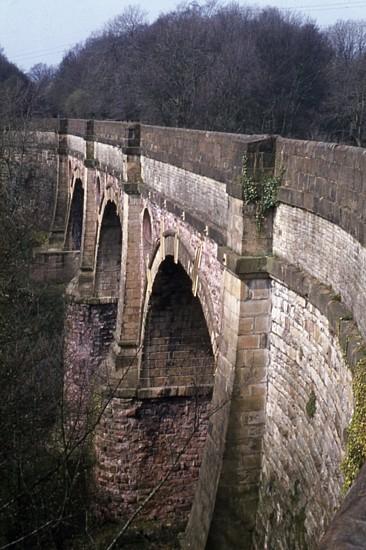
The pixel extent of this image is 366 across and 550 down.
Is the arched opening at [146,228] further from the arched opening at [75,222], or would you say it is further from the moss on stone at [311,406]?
the arched opening at [75,222]

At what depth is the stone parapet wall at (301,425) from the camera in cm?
590

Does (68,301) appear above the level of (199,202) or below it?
below

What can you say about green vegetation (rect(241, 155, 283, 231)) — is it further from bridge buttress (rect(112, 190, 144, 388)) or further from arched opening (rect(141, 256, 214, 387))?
bridge buttress (rect(112, 190, 144, 388))

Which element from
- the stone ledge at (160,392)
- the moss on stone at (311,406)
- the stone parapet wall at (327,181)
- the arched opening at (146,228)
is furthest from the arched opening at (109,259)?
the moss on stone at (311,406)

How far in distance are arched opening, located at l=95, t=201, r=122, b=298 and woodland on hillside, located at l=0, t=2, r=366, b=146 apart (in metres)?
19.3

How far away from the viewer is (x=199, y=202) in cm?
987

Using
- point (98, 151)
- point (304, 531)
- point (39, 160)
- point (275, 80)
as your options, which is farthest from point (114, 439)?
point (275, 80)

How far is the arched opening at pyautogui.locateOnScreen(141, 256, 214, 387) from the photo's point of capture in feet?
43.5

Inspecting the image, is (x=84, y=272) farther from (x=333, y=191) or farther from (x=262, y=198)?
(x=333, y=191)

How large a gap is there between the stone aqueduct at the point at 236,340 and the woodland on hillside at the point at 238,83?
79.8 feet

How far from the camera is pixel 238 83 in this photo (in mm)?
40094

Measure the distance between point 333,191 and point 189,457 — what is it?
342 inches

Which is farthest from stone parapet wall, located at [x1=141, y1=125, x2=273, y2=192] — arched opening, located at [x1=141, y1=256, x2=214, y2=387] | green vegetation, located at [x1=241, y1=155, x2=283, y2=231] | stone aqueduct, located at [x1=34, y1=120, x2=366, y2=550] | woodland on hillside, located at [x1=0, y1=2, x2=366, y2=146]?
woodland on hillside, located at [x1=0, y1=2, x2=366, y2=146]

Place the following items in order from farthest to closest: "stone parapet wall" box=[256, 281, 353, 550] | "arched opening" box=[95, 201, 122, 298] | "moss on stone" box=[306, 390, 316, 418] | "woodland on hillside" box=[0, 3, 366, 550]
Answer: "arched opening" box=[95, 201, 122, 298] → "woodland on hillside" box=[0, 3, 366, 550] → "moss on stone" box=[306, 390, 316, 418] → "stone parapet wall" box=[256, 281, 353, 550]
